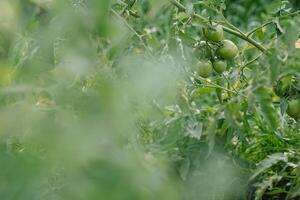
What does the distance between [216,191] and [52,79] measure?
762 millimetres

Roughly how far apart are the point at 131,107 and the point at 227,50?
2.79ft

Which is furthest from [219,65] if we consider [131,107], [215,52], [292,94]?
[131,107]

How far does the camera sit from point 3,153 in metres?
0.67

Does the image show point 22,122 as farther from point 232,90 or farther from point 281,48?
point 232,90

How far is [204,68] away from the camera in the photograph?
164 centimetres

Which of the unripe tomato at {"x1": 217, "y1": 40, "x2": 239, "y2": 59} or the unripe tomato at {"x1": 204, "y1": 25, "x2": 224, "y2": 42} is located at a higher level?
the unripe tomato at {"x1": 204, "y1": 25, "x2": 224, "y2": 42}

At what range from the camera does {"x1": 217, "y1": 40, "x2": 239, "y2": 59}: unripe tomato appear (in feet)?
5.38

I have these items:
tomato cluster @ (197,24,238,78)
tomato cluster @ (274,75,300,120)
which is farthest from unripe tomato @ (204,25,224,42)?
tomato cluster @ (274,75,300,120)

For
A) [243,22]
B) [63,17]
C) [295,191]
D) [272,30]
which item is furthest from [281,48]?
[243,22]

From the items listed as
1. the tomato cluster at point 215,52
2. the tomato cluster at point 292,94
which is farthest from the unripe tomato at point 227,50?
the tomato cluster at point 292,94

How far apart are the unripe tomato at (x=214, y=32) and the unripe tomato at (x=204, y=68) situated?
6cm

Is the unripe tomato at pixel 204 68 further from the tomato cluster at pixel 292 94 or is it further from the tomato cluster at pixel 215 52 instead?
the tomato cluster at pixel 292 94

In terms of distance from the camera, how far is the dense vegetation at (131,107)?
1.95 feet

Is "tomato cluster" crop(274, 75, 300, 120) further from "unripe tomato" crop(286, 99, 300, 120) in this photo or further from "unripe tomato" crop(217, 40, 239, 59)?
"unripe tomato" crop(217, 40, 239, 59)
